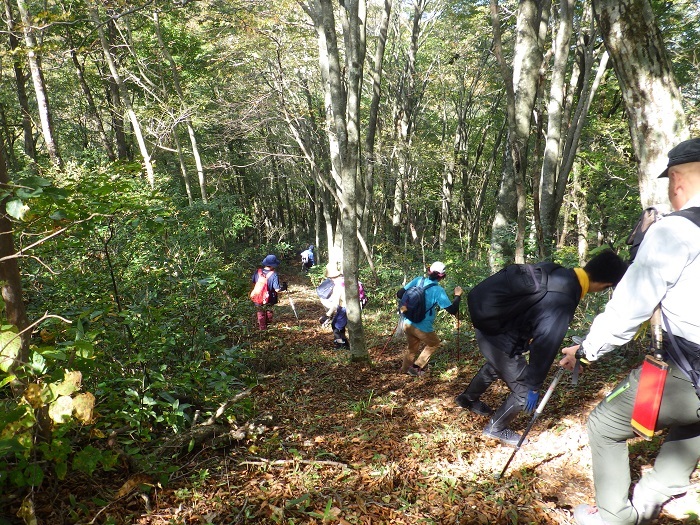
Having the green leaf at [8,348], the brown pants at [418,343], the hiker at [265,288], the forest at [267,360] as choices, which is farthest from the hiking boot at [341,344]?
the green leaf at [8,348]

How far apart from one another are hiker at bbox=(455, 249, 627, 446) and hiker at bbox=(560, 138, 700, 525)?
0.80 metres

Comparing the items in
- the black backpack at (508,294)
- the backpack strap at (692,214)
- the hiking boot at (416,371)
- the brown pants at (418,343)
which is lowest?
the hiking boot at (416,371)

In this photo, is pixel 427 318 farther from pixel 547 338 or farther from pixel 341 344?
pixel 341 344

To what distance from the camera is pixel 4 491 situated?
2375 mm

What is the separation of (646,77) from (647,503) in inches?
116

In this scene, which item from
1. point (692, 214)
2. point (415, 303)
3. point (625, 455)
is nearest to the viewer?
point (692, 214)

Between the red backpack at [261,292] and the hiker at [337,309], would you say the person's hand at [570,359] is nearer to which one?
the hiker at [337,309]

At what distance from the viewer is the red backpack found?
26.2 feet

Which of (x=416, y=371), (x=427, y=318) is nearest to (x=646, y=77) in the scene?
(x=427, y=318)

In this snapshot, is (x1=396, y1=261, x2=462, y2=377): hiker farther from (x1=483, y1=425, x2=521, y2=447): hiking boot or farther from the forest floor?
(x1=483, y1=425, x2=521, y2=447): hiking boot

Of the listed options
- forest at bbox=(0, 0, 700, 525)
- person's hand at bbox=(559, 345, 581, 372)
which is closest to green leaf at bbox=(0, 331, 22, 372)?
forest at bbox=(0, 0, 700, 525)

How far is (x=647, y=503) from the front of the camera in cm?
235

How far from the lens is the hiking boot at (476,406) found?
13.8ft

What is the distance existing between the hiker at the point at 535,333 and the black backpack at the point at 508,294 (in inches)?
0.5
